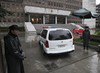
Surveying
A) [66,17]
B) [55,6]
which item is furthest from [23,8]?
[66,17]

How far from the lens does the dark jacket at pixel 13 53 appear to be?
11.9 ft

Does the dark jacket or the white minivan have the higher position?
the dark jacket

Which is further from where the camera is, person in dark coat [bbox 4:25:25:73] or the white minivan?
the white minivan

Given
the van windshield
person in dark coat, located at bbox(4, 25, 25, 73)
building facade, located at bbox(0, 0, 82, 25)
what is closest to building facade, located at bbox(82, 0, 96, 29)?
building facade, located at bbox(0, 0, 82, 25)

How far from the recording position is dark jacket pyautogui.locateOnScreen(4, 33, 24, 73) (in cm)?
363

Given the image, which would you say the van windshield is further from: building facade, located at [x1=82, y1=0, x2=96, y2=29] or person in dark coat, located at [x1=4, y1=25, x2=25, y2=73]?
building facade, located at [x1=82, y1=0, x2=96, y2=29]

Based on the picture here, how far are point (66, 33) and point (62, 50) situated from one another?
3.53ft

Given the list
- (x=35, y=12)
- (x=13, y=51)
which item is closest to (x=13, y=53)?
(x=13, y=51)

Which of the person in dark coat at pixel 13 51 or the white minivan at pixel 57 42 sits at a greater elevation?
the person in dark coat at pixel 13 51

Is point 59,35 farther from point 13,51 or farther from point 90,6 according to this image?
point 90,6

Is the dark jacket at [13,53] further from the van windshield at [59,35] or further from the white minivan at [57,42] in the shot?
the van windshield at [59,35]

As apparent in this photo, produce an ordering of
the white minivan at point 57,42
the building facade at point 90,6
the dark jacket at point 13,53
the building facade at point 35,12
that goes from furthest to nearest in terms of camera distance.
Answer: the building facade at point 90,6 → the building facade at point 35,12 → the white minivan at point 57,42 → the dark jacket at point 13,53

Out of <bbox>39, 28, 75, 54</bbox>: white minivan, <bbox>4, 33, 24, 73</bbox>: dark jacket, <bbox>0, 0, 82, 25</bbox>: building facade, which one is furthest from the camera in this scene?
<bbox>0, 0, 82, 25</bbox>: building facade

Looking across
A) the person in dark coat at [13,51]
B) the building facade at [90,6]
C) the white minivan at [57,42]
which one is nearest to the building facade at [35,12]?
the building facade at [90,6]
